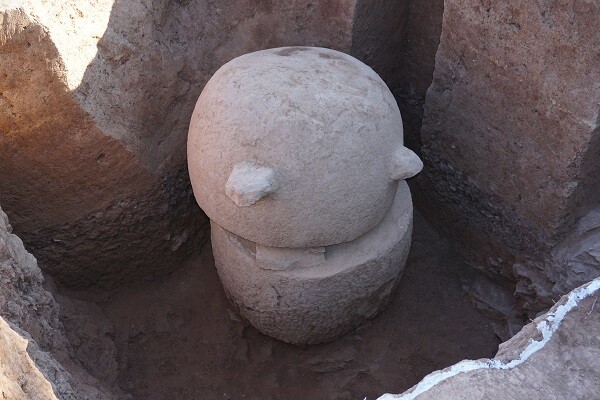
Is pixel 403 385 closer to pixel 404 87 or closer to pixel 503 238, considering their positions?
pixel 503 238

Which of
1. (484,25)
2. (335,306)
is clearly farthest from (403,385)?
(484,25)

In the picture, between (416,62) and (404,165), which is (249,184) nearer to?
(404,165)

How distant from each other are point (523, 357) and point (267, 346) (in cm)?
183

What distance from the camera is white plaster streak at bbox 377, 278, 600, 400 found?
1810 mm

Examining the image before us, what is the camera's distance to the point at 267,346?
3.51 m

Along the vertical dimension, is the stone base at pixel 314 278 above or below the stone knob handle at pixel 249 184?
below

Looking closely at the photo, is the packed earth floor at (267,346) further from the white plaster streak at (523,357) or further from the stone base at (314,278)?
the white plaster streak at (523,357)

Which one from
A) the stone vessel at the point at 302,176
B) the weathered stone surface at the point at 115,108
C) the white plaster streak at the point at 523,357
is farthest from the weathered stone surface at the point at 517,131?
the white plaster streak at the point at 523,357

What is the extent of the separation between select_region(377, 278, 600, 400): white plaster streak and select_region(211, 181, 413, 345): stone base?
109 centimetres

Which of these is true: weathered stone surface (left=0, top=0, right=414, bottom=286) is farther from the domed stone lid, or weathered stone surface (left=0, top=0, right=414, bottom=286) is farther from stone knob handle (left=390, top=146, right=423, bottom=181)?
stone knob handle (left=390, top=146, right=423, bottom=181)

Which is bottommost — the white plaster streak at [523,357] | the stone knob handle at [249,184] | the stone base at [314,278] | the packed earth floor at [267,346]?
the packed earth floor at [267,346]

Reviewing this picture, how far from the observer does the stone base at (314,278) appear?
9.66 feet

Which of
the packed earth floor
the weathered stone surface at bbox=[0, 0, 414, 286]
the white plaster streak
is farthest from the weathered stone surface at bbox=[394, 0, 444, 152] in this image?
the white plaster streak

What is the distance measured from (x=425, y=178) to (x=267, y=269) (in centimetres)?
125
